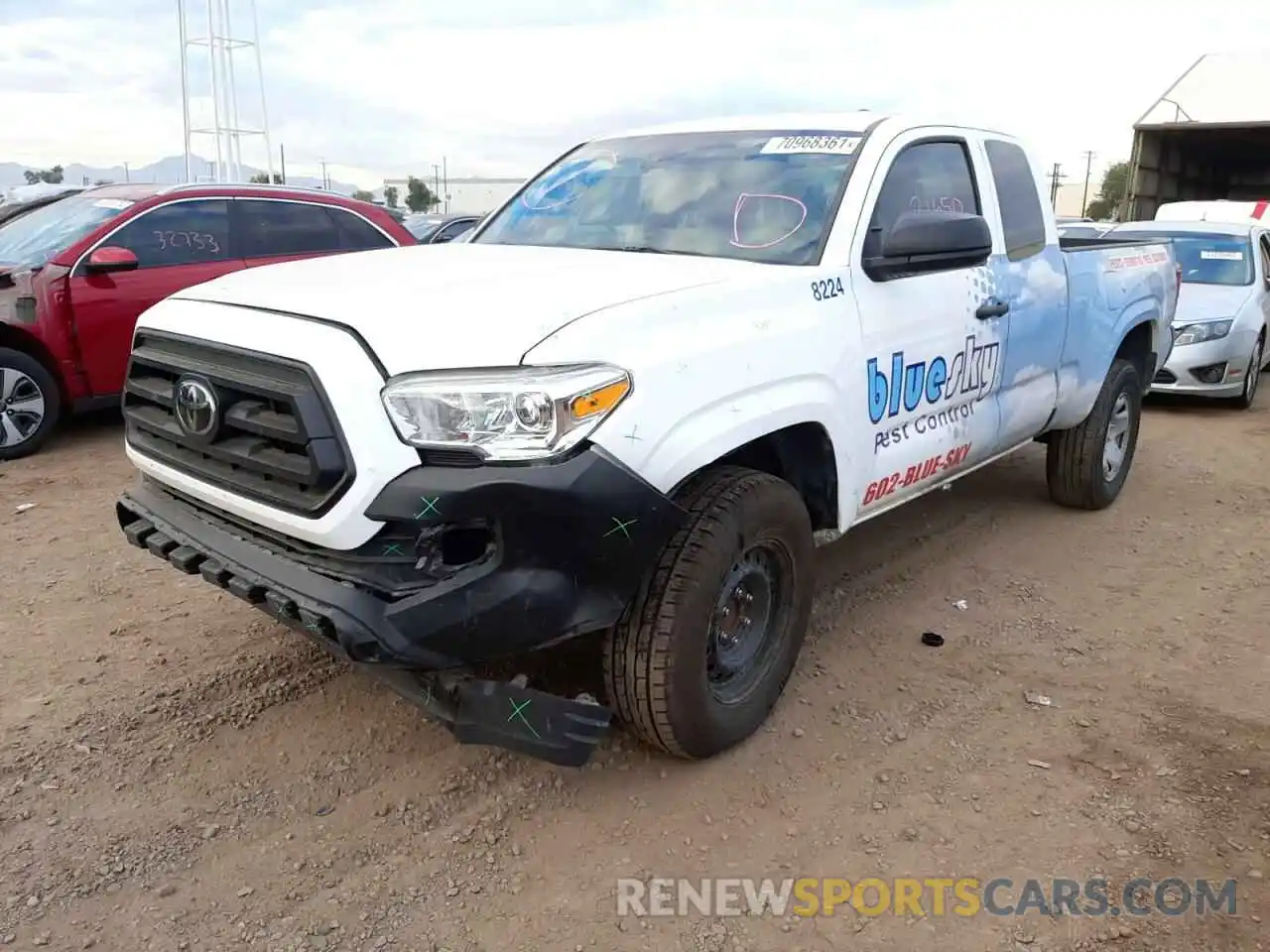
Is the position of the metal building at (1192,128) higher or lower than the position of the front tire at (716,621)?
higher

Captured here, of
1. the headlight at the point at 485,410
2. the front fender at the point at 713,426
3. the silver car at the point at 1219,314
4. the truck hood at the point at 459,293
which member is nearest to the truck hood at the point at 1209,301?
the silver car at the point at 1219,314

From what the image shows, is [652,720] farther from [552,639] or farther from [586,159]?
[586,159]

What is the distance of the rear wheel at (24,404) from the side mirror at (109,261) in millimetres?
703

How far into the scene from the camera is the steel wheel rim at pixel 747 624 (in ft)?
10.3

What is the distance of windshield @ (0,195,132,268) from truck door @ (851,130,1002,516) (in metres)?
5.42

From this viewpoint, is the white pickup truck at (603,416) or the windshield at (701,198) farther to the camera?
the windshield at (701,198)

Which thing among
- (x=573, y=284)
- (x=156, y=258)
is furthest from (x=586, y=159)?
(x=156, y=258)

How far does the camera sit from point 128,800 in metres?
2.99

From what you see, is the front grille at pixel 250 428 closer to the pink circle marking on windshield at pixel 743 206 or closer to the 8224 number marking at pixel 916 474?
the pink circle marking on windshield at pixel 743 206

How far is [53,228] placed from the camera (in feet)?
23.1

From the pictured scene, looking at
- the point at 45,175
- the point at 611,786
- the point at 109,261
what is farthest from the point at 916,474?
the point at 45,175

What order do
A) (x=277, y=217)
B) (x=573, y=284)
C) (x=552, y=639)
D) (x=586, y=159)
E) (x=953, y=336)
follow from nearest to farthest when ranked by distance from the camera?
(x=552, y=639) → (x=573, y=284) → (x=953, y=336) → (x=586, y=159) → (x=277, y=217)

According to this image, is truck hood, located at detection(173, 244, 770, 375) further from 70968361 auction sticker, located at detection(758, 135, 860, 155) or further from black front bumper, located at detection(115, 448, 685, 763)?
70968361 auction sticker, located at detection(758, 135, 860, 155)

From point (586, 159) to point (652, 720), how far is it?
2505 mm
